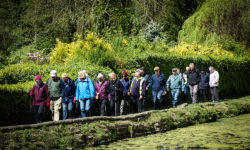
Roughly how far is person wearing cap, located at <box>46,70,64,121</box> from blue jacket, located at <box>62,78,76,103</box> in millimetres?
193

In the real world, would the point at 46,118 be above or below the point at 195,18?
below

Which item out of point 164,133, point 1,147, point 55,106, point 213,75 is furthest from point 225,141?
point 213,75

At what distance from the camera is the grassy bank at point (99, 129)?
7.06m

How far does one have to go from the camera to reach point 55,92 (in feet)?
38.5

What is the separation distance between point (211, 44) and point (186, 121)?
17775 millimetres

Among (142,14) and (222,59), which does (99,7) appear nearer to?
(142,14)

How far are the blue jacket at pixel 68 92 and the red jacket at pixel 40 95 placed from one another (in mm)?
900

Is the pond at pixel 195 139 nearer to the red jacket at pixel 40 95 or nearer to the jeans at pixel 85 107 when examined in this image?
the jeans at pixel 85 107

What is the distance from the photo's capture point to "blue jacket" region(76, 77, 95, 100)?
38.9ft

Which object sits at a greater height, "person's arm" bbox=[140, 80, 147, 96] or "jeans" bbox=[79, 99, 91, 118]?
"person's arm" bbox=[140, 80, 147, 96]

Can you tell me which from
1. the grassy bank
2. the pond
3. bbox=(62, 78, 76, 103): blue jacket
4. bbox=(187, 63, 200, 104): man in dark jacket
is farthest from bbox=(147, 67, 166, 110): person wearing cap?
the pond

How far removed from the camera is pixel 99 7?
2675cm

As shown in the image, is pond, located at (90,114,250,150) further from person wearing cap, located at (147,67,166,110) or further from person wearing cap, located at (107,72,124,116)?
person wearing cap, located at (147,67,166,110)

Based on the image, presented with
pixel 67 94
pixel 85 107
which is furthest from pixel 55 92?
pixel 85 107
